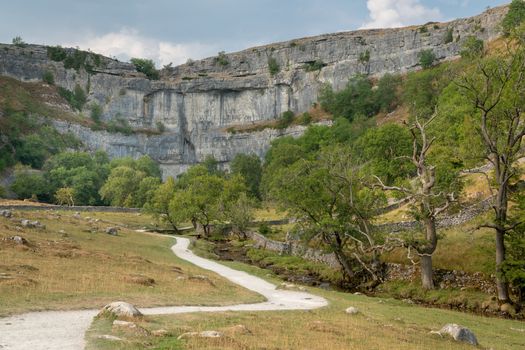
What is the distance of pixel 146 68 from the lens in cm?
15888

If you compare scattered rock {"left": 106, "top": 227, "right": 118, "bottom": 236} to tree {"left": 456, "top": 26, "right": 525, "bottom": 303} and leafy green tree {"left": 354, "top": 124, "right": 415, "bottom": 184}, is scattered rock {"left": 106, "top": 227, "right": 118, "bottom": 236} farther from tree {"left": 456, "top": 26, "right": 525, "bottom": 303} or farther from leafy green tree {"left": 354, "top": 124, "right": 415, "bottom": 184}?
tree {"left": 456, "top": 26, "right": 525, "bottom": 303}

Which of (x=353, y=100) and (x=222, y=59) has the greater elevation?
(x=222, y=59)

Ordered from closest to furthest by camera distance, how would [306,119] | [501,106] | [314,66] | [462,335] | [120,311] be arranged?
[120,311]
[462,335]
[501,106]
[306,119]
[314,66]

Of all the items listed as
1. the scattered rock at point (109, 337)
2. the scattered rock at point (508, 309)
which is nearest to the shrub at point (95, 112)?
the scattered rock at point (508, 309)

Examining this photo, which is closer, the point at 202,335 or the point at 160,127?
the point at 202,335

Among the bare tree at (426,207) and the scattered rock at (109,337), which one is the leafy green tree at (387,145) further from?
the scattered rock at (109,337)

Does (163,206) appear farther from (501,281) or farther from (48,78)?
(48,78)

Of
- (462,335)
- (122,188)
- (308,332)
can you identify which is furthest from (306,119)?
(308,332)

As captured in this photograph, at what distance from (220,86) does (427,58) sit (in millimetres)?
60039

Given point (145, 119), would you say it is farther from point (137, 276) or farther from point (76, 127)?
point (137, 276)

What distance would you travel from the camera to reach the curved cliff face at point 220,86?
136875mm

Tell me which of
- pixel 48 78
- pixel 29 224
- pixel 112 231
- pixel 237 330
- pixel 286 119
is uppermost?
pixel 48 78

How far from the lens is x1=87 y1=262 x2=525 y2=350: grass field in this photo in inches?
456

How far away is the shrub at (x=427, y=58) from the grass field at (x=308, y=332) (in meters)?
114
